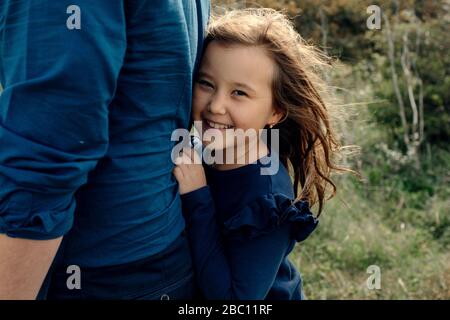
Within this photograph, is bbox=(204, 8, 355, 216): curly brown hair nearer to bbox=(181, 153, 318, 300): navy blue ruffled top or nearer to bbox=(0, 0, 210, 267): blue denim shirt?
bbox=(181, 153, 318, 300): navy blue ruffled top

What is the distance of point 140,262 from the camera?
147 centimetres

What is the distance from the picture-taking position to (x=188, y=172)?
65.7 inches

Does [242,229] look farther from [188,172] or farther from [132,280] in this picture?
[132,280]

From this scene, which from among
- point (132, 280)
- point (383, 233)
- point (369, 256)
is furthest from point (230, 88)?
point (383, 233)

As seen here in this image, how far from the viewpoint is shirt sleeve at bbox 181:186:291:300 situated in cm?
167

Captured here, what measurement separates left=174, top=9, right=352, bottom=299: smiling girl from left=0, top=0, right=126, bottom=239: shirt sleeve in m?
0.46

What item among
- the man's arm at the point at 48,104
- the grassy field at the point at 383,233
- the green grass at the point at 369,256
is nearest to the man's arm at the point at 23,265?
the man's arm at the point at 48,104

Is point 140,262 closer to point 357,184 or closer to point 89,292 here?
point 89,292

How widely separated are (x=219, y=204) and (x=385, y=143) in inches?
174

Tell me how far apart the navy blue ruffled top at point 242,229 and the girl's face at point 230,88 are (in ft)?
0.47

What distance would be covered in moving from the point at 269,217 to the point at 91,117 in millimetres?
669

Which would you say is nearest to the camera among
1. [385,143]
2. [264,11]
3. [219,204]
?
[219,204]
